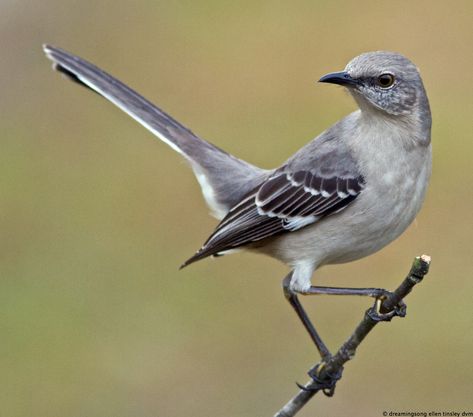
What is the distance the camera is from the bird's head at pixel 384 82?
233 inches

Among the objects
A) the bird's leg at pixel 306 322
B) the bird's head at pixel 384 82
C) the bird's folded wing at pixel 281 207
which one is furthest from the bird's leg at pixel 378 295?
the bird's head at pixel 384 82

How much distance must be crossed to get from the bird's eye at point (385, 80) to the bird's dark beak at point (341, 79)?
14 cm

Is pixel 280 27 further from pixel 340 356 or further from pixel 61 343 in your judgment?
pixel 340 356

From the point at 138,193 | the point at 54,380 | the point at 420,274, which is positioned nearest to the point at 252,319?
the point at 54,380

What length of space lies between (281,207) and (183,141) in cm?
118

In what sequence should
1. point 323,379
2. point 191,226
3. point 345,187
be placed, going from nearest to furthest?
point 323,379 < point 345,187 < point 191,226

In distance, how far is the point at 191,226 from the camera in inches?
481

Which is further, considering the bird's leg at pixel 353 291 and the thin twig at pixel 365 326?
the bird's leg at pixel 353 291

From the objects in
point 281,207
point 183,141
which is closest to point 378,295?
point 281,207

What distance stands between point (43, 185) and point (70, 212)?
736mm

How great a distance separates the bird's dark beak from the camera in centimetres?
588

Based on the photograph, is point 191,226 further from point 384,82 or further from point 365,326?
point 365,326

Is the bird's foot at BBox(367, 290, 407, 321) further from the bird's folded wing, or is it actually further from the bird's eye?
the bird's eye

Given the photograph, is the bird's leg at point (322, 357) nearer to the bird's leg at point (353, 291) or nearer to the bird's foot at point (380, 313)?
the bird's leg at point (353, 291)
